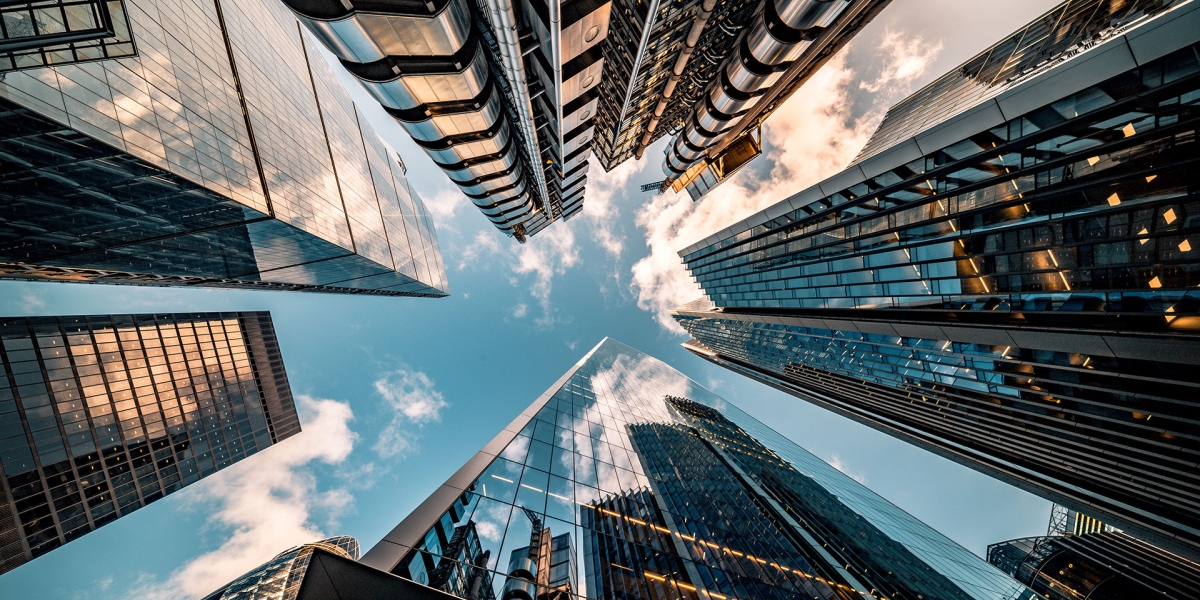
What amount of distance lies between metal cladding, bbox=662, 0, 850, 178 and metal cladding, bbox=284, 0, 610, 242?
966cm

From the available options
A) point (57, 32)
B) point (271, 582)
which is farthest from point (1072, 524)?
point (271, 582)

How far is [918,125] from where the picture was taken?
1135 inches

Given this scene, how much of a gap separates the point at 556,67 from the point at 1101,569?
77.7 m

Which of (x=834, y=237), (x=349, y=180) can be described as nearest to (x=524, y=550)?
(x=834, y=237)

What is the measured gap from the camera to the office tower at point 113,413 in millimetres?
37719

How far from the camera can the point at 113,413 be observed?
46.8m

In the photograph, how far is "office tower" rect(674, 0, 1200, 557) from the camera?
11.1 meters

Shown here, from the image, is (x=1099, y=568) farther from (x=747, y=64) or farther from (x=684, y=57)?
(x=684, y=57)

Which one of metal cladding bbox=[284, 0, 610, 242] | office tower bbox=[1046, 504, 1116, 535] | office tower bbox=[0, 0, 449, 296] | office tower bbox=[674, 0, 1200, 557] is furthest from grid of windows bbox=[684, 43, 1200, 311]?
office tower bbox=[1046, 504, 1116, 535]

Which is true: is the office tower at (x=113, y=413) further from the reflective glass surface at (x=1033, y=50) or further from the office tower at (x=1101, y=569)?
the office tower at (x=1101, y=569)

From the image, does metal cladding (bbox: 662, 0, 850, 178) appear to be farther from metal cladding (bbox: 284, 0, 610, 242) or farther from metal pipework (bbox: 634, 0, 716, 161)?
metal cladding (bbox: 284, 0, 610, 242)

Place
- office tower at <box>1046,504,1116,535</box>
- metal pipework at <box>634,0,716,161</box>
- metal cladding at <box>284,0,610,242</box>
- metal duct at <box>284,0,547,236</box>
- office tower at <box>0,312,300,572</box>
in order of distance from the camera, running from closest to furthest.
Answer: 1. metal duct at <box>284,0,547,236</box>
2. metal cladding at <box>284,0,610,242</box>
3. metal pipework at <box>634,0,716,161</box>
4. office tower at <box>0,312,300,572</box>
5. office tower at <box>1046,504,1116,535</box>

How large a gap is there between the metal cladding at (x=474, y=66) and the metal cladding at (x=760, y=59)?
380 inches

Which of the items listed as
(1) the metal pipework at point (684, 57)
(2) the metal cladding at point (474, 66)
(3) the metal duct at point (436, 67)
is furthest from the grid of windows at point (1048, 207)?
(3) the metal duct at point (436, 67)
